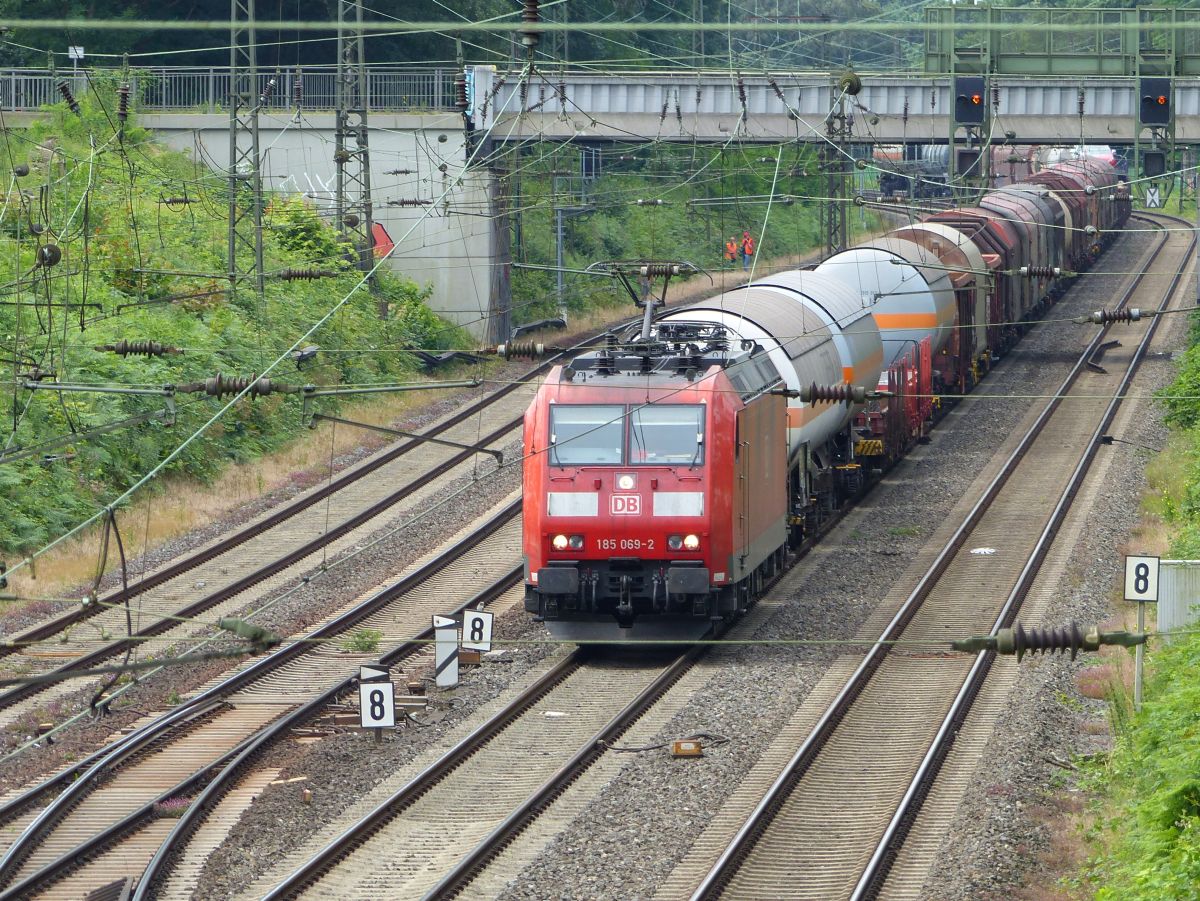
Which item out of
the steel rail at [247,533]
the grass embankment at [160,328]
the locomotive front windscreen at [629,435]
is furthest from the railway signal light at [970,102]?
the locomotive front windscreen at [629,435]

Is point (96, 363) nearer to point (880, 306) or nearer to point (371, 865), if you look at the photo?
point (880, 306)

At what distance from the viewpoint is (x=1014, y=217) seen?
142 feet

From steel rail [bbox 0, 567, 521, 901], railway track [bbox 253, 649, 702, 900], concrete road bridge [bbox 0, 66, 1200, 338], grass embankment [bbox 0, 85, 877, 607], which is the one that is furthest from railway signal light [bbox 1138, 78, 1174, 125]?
steel rail [bbox 0, 567, 521, 901]

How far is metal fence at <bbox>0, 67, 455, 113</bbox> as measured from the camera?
5100 cm

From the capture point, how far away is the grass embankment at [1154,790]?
457 inches

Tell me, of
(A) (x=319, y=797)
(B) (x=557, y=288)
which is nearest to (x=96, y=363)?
(A) (x=319, y=797)

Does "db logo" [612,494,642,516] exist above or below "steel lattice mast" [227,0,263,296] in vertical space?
below

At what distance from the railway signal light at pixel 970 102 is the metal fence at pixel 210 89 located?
1866cm

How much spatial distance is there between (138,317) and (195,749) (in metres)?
19.2

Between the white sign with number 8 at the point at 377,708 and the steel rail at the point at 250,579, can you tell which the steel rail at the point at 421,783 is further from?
the steel rail at the point at 250,579

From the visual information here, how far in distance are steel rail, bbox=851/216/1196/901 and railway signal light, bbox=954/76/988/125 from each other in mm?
6679

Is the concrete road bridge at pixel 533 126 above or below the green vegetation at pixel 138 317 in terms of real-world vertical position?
above

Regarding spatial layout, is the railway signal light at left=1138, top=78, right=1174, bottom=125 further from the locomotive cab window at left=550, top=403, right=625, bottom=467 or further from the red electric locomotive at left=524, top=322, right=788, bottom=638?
the locomotive cab window at left=550, top=403, right=625, bottom=467

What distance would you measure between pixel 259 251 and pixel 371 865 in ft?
74.3
